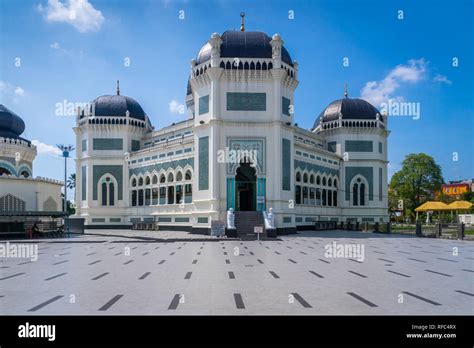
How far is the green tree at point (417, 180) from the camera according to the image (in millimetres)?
64312

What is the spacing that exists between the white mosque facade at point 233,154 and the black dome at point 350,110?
14 centimetres

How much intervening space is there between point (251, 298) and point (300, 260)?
7.93 meters

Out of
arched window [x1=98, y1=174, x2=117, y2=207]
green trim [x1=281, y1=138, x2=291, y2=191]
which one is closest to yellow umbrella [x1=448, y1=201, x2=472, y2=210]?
green trim [x1=281, y1=138, x2=291, y2=191]

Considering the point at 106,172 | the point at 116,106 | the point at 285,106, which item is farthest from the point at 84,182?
the point at 285,106

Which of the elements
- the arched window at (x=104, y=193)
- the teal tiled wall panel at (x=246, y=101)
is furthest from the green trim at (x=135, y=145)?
the teal tiled wall panel at (x=246, y=101)

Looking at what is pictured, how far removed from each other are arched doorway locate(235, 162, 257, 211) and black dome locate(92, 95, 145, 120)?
62.5 feet

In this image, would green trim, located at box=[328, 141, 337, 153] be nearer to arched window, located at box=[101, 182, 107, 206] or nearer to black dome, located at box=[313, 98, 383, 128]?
black dome, located at box=[313, 98, 383, 128]

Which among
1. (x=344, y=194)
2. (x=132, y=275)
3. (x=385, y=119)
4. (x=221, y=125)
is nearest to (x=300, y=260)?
(x=132, y=275)

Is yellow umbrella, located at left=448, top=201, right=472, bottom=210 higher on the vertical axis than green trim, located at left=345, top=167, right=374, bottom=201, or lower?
lower

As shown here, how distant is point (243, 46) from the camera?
112ft

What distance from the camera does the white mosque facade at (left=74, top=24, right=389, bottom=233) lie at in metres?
33.4

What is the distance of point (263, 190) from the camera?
3325 centimetres

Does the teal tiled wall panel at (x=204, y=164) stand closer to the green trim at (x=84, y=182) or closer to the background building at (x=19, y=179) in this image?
the green trim at (x=84, y=182)

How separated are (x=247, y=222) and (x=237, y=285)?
2057cm
